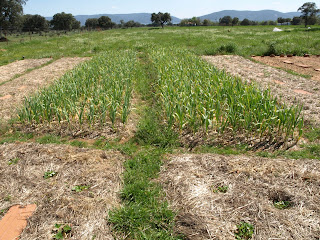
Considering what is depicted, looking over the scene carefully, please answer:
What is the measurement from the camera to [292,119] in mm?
4332

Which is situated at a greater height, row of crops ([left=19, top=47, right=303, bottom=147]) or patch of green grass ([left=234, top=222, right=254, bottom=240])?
row of crops ([left=19, top=47, right=303, bottom=147])

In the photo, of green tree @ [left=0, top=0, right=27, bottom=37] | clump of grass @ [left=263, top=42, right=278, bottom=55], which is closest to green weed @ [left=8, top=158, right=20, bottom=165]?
clump of grass @ [left=263, top=42, right=278, bottom=55]

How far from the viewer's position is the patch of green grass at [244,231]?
8.25 ft

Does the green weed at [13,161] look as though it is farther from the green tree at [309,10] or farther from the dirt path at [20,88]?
the green tree at [309,10]

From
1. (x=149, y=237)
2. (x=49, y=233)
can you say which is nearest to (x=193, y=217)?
(x=149, y=237)

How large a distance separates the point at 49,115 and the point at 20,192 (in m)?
2.49

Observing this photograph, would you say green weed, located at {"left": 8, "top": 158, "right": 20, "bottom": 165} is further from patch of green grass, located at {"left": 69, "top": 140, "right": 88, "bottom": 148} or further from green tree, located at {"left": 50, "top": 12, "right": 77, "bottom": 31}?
green tree, located at {"left": 50, "top": 12, "right": 77, "bottom": 31}

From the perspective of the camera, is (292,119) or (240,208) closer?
(240,208)

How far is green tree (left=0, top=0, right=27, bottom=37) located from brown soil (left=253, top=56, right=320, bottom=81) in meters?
41.3

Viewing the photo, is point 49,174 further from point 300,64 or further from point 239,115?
point 300,64

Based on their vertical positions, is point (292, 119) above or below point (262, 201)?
above

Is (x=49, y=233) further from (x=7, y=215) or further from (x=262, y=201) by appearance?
(x=262, y=201)

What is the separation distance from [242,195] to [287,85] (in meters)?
6.37

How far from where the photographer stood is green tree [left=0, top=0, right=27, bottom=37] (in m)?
35.8
